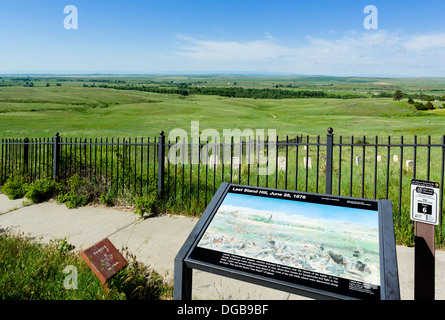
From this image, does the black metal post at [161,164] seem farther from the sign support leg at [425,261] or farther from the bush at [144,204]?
the sign support leg at [425,261]

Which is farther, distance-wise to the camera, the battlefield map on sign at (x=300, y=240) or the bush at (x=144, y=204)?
the bush at (x=144, y=204)

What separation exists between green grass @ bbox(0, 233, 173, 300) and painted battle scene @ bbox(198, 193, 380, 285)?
1401mm

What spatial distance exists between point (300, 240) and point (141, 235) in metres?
4.03

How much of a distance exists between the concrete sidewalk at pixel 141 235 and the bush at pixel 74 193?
21 centimetres

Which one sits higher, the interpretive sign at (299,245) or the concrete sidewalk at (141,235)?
the interpretive sign at (299,245)

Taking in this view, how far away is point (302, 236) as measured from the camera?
317 centimetres

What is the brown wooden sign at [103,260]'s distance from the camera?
3761mm

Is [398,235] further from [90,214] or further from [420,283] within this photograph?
[90,214]

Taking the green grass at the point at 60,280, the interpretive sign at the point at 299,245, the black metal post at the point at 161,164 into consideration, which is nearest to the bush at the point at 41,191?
the black metal post at the point at 161,164

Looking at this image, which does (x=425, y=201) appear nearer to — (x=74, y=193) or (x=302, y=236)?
(x=302, y=236)

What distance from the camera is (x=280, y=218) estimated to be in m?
3.43

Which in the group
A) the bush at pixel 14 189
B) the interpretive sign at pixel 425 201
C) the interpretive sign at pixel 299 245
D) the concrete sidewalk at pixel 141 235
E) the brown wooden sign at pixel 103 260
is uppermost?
the interpretive sign at pixel 425 201
